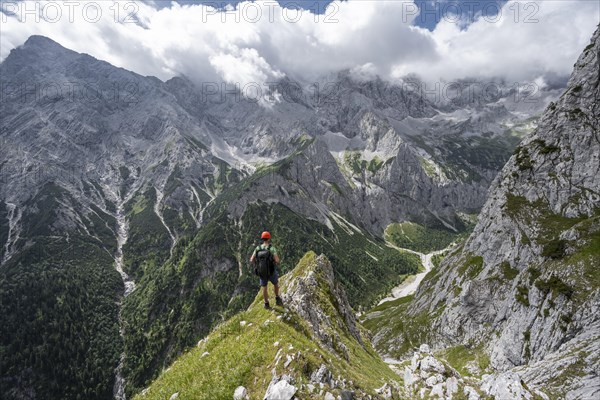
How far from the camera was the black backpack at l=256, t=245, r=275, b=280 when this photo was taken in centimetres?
1991

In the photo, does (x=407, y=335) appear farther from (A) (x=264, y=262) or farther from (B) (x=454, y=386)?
(A) (x=264, y=262)

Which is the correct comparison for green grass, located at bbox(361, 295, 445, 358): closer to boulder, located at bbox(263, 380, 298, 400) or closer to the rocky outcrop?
the rocky outcrop

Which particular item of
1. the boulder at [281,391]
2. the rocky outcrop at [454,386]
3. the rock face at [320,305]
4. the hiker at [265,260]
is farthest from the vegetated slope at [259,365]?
the rocky outcrop at [454,386]

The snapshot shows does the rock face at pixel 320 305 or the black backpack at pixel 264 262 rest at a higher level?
the black backpack at pixel 264 262

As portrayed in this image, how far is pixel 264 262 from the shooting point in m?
20.0

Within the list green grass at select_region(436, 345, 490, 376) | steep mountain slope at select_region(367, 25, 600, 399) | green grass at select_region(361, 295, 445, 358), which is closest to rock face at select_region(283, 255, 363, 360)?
steep mountain slope at select_region(367, 25, 600, 399)

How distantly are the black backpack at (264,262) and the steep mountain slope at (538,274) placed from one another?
3107 centimetres

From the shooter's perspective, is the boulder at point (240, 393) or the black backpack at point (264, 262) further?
the black backpack at point (264, 262)

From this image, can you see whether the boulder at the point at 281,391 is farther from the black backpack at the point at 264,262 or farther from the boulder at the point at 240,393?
the black backpack at the point at 264,262

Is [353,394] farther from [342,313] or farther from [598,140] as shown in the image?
[598,140]

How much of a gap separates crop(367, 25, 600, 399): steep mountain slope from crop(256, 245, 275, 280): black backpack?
31069mm

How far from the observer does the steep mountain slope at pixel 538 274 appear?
5094cm

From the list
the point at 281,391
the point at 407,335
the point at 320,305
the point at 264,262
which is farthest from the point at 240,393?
the point at 407,335

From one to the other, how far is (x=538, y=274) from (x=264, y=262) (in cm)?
7417
